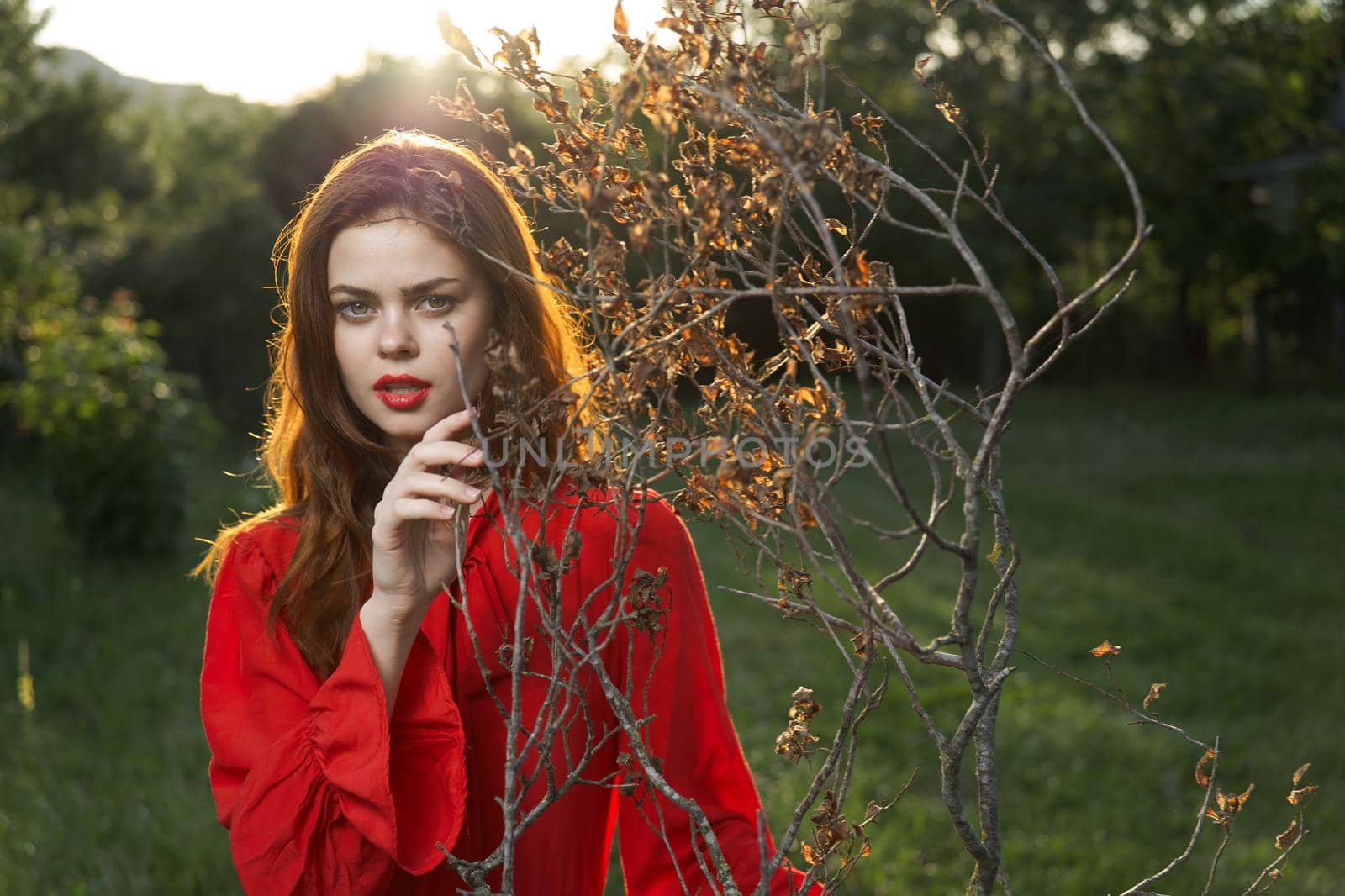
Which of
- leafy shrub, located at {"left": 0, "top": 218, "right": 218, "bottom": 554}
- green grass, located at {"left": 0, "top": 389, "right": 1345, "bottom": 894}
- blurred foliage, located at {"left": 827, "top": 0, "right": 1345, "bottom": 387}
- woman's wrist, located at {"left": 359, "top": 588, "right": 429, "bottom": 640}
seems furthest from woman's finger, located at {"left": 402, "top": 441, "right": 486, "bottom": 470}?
blurred foliage, located at {"left": 827, "top": 0, "right": 1345, "bottom": 387}

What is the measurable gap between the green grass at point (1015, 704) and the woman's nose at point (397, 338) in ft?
8.03

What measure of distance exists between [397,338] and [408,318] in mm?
36

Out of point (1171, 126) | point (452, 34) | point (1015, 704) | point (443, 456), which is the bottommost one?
point (1015, 704)

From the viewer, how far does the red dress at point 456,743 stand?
1.50 meters

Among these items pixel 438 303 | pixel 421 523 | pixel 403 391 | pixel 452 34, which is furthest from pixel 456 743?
pixel 452 34

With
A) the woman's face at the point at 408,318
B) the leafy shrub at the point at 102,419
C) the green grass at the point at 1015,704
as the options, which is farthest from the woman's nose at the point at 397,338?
the leafy shrub at the point at 102,419

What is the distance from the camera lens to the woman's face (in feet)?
5.54

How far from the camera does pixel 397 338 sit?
1.68 metres

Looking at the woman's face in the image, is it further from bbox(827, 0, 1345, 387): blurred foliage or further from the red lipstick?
bbox(827, 0, 1345, 387): blurred foliage

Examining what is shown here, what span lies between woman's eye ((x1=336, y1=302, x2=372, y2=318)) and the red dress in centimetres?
35

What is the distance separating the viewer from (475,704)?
6.17 ft

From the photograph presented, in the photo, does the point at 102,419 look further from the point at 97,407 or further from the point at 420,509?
the point at 420,509

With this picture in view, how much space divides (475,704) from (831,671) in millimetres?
4878

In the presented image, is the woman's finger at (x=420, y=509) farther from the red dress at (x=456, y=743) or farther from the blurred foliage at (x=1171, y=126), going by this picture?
the blurred foliage at (x=1171, y=126)
